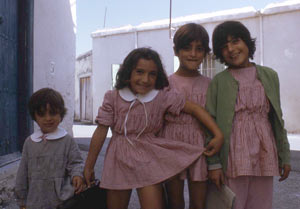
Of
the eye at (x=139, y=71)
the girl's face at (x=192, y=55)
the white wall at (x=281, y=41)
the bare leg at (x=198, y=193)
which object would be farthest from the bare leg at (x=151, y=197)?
the white wall at (x=281, y=41)

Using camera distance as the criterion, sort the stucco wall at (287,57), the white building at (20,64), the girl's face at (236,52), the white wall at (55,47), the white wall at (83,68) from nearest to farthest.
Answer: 1. the girl's face at (236,52)
2. the white building at (20,64)
3. the white wall at (55,47)
4. the stucco wall at (287,57)
5. the white wall at (83,68)

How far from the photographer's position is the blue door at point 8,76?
3043mm

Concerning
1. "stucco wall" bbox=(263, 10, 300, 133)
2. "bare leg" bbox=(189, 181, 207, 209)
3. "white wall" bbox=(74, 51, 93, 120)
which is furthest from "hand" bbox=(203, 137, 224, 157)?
→ "white wall" bbox=(74, 51, 93, 120)

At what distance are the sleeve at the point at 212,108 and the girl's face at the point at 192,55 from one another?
0.16 meters

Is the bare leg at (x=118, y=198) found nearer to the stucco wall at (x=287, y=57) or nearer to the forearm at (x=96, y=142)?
the forearm at (x=96, y=142)

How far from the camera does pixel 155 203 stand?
5.28ft

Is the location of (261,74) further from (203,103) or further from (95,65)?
(95,65)

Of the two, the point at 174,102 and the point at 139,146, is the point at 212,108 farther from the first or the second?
the point at 139,146

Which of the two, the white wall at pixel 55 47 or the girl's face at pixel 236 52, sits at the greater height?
the white wall at pixel 55 47

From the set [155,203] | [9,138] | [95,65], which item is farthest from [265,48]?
[155,203]

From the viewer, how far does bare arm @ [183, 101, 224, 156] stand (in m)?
1.69

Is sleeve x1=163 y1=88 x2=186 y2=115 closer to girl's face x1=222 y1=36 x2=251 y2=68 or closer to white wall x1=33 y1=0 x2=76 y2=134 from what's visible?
girl's face x1=222 y1=36 x2=251 y2=68

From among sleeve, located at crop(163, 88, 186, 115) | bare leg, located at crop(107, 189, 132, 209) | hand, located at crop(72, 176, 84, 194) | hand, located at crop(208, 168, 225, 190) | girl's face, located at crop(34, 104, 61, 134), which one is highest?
sleeve, located at crop(163, 88, 186, 115)

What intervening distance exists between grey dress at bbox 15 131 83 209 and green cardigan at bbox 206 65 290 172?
84cm
